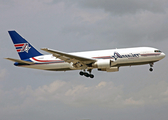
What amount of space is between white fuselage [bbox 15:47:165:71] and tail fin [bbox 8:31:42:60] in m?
3.67

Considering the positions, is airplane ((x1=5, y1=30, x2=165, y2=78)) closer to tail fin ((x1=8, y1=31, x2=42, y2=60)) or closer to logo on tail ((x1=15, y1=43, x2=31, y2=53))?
tail fin ((x1=8, y1=31, x2=42, y2=60))

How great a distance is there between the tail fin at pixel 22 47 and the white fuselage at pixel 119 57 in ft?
12.1

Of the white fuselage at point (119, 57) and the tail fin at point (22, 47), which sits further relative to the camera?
the tail fin at point (22, 47)

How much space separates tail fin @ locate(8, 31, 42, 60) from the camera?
60.0 m

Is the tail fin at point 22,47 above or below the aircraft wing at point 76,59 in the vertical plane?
above

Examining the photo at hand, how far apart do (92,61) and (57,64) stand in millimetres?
7422

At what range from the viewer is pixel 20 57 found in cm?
6041

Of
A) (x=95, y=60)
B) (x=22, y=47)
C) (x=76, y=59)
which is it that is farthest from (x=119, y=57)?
(x=22, y=47)

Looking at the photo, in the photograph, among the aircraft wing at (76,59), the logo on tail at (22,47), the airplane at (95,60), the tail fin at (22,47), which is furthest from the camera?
the logo on tail at (22,47)

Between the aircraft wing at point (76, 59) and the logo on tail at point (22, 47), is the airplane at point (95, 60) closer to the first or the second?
the aircraft wing at point (76, 59)

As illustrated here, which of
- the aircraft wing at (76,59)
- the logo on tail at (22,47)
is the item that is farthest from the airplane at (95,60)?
the logo on tail at (22,47)

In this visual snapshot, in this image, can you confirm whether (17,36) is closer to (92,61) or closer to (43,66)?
(43,66)

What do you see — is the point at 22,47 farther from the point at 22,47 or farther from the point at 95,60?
the point at 95,60

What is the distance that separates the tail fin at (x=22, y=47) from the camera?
60.0 meters
